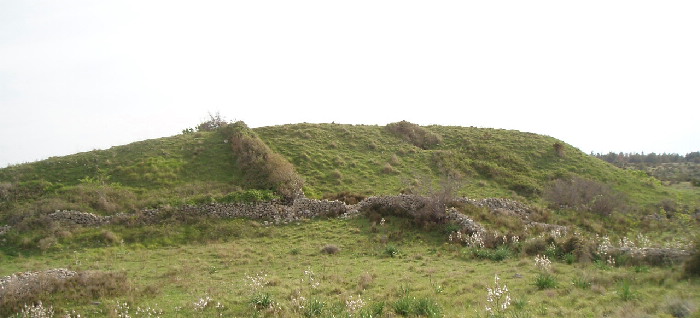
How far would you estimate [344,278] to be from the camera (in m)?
13.7

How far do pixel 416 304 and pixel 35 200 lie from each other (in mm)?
24518

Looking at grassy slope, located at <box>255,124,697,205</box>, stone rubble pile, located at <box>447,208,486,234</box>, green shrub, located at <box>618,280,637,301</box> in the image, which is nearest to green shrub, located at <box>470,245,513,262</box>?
stone rubble pile, located at <box>447,208,486,234</box>

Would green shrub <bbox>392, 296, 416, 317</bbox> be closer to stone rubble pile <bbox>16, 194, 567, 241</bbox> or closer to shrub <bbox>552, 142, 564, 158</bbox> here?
stone rubble pile <bbox>16, 194, 567, 241</bbox>

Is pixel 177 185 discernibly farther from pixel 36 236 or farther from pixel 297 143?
pixel 297 143

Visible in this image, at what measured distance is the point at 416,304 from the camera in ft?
31.8

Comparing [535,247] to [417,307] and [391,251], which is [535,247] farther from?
[417,307]

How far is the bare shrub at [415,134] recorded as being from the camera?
4100cm

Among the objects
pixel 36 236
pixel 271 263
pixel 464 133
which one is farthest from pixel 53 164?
pixel 464 133

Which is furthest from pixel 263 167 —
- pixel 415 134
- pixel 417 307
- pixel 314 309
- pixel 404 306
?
pixel 417 307

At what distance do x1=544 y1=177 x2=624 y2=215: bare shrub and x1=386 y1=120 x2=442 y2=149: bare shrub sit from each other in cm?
1260

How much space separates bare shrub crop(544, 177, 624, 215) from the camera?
87.7ft

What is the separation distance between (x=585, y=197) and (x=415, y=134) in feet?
55.9

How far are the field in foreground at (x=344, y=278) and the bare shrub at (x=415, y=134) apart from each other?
19945 millimetres

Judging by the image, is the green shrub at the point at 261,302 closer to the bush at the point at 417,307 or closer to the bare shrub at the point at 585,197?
the bush at the point at 417,307
